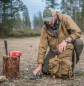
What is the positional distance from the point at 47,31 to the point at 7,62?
1077 mm

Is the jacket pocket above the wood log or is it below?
above

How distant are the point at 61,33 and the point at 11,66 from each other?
1283 millimetres

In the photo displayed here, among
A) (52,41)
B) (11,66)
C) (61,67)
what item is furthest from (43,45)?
(11,66)

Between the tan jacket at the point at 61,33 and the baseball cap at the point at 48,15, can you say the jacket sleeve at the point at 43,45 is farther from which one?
the baseball cap at the point at 48,15

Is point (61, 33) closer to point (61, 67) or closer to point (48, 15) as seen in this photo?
point (48, 15)

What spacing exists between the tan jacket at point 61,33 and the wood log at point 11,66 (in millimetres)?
499

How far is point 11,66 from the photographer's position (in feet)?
8.89

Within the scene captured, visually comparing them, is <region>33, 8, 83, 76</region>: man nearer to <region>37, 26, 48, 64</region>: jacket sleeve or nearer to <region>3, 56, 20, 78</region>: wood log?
<region>37, 26, 48, 64</region>: jacket sleeve

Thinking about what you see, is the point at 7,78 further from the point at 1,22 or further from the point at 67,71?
the point at 1,22

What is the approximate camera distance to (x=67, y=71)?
2.55m

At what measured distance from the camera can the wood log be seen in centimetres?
268

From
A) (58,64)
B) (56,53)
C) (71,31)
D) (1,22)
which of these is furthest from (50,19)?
(1,22)

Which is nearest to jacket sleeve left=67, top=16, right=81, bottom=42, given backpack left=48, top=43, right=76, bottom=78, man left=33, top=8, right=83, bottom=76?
man left=33, top=8, right=83, bottom=76

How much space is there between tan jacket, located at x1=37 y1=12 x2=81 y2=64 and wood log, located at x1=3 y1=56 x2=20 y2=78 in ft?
1.64
